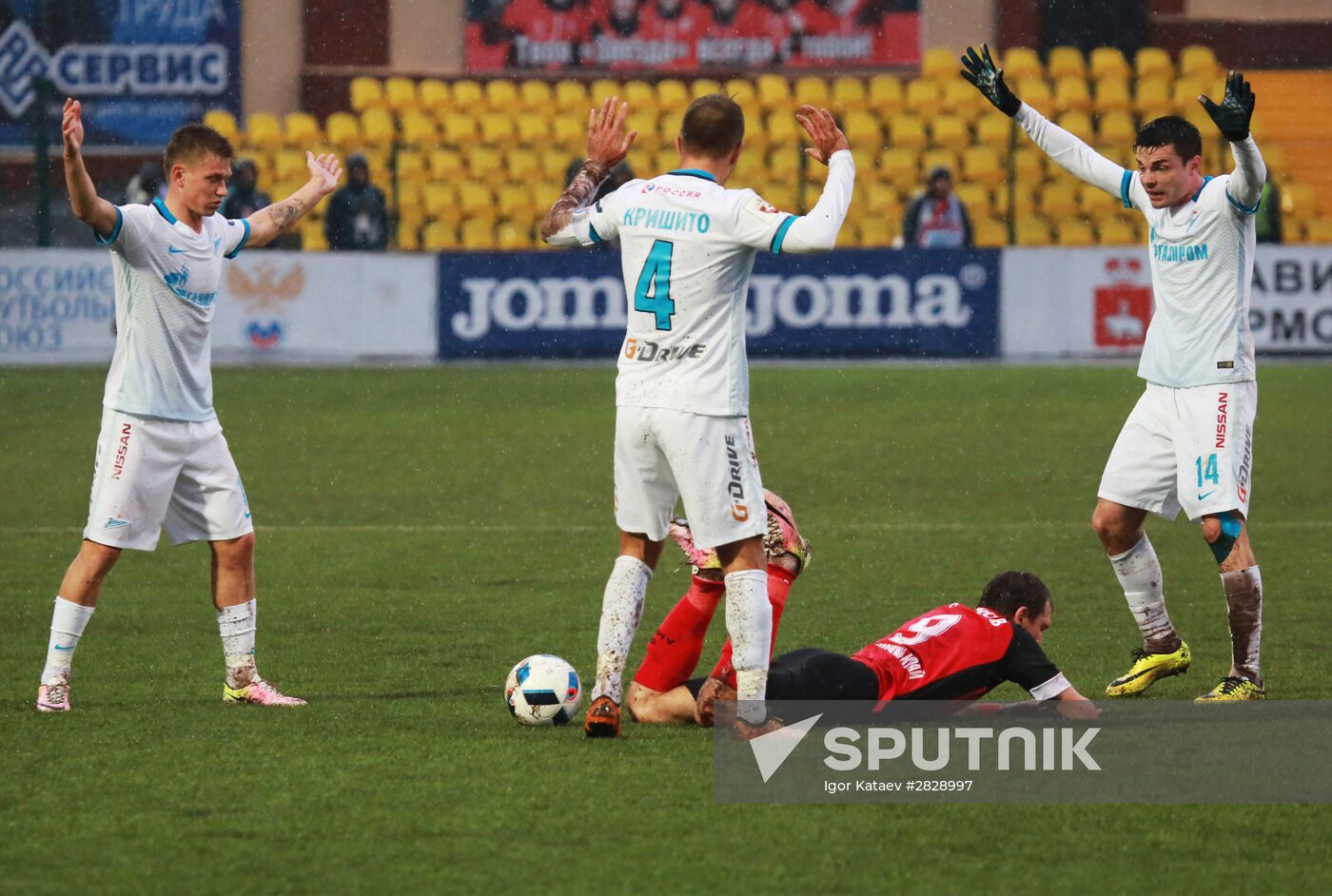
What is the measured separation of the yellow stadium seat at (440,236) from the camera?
24172mm

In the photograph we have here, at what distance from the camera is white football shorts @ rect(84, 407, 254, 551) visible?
6594mm

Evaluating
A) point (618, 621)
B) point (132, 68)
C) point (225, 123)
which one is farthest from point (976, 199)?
point (618, 621)

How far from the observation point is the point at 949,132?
2591 cm

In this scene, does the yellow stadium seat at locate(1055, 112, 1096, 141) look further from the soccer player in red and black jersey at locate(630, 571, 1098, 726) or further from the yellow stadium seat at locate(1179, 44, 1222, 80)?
the soccer player in red and black jersey at locate(630, 571, 1098, 726)

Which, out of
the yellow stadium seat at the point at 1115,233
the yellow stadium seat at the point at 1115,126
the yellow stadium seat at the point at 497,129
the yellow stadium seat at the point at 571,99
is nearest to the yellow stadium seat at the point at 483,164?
the yellow stadium seat at the point at 497,129

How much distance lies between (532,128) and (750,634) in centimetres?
2169

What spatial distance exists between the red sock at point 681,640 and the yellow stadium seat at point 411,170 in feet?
57.2

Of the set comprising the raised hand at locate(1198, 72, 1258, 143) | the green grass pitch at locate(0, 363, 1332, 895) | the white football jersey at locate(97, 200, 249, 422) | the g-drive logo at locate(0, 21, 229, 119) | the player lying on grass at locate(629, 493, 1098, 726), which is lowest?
the green grass pitch at locate(0, 363, 1332, 895)

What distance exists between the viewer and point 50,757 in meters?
5.75

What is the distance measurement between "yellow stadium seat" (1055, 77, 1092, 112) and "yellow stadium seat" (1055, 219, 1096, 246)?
289 cm

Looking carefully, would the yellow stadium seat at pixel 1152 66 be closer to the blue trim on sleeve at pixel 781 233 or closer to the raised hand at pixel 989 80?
the raised hand at pixel 989 80

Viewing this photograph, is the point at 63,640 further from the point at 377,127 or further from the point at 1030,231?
the point at 377,127

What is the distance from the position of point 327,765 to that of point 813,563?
5.09m

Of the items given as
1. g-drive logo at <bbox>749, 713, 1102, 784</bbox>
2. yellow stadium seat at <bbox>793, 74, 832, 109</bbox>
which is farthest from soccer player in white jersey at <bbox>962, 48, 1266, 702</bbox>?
yellow stadium seat at <bbox>793, 74, 832, 109</bbox>
